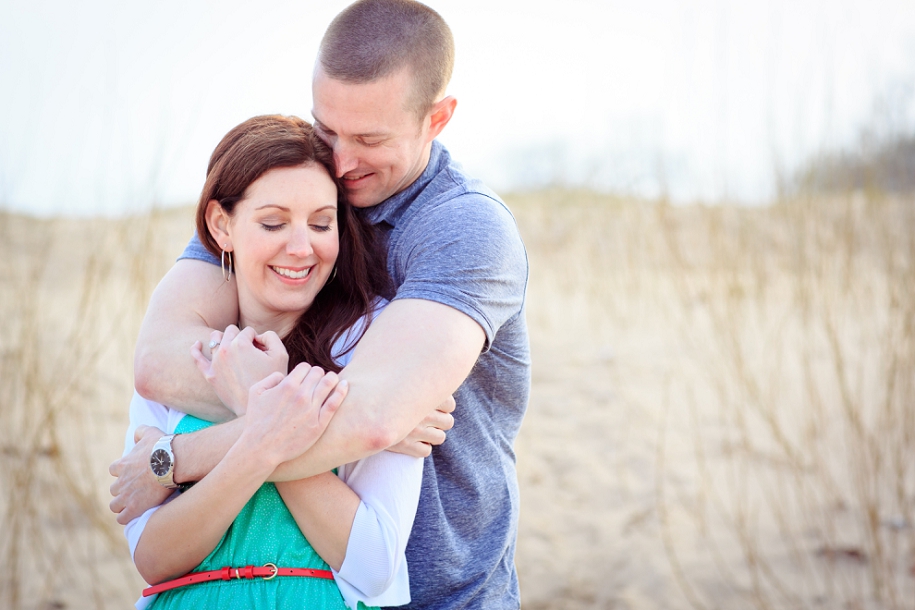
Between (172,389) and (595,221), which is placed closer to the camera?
(172,389)

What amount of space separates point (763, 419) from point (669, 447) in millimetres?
801

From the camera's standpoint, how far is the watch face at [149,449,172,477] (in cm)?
154

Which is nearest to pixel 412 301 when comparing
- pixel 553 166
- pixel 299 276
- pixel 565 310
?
pixel 299 276

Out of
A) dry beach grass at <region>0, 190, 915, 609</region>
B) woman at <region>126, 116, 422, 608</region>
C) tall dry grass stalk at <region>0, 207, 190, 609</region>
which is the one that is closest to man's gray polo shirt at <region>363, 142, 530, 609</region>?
woman at <region>126, 116, 422, 608</region>

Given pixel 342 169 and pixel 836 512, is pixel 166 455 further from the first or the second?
pixel 836 512

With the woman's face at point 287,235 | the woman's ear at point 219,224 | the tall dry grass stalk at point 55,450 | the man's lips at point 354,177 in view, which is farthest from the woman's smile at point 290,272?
the tall dry grass stalk at point 55,450

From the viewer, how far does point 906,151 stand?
3.93 metres

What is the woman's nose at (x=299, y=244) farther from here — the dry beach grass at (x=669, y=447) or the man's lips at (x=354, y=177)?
the dry beach grass at (x=669, y=447)

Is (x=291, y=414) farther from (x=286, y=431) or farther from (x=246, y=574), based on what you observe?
(x=246, y=574)

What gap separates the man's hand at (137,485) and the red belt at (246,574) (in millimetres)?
169

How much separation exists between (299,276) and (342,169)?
0.28m

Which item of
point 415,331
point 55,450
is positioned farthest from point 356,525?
point 55,450

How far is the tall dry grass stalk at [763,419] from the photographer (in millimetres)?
3574

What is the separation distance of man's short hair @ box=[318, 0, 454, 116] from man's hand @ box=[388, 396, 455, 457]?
821 millimetres
